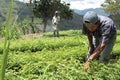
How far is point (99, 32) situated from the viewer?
6105 millimetres

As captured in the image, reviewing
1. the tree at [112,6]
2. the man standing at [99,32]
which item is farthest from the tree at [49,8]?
the man standing at [99,32]

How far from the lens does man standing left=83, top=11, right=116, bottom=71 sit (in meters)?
5.54

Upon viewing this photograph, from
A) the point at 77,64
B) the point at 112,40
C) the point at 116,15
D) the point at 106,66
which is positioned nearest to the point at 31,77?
the point at 77,64

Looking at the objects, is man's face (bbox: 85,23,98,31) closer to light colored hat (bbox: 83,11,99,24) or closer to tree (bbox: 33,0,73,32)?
light colored hat (bbox: 83,11,99,24)

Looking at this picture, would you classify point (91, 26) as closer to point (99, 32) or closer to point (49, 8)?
point (99, 32)

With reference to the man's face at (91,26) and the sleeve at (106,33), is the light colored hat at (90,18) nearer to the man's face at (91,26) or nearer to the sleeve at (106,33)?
the man's face at (91,26)

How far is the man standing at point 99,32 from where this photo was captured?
5.54 metres

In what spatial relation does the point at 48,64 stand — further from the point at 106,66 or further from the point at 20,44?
the point at 20,44

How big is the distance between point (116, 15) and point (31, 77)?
2331 inches

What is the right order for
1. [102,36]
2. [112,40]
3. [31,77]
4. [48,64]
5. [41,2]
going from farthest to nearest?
1. [41,2]
2. [112,40]
3. [102,36]
4. [48,64]
5. [31,77]

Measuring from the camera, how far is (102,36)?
5973mm

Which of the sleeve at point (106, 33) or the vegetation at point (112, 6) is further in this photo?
the vegetation at point (112, 6)

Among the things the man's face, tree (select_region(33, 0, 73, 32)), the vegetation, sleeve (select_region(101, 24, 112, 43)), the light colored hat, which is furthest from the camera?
the vegetation

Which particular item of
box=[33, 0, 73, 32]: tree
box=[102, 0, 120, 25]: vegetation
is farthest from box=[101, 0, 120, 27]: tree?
box=[33, 0, 73, 32]: tree
